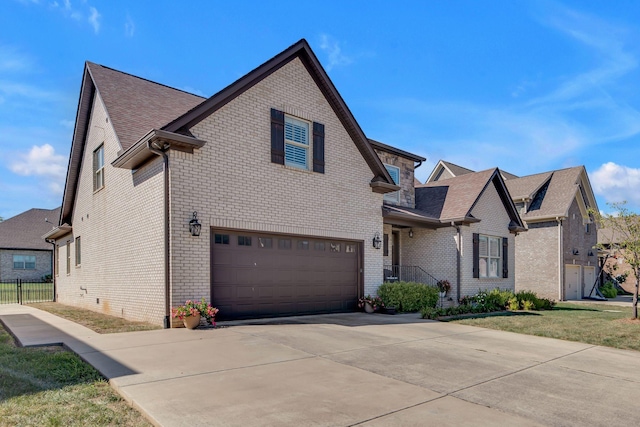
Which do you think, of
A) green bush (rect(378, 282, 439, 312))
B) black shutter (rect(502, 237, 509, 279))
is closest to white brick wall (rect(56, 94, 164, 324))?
green bush (rect(378, 282, 439, 312))

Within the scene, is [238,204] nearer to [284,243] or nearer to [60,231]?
[284,243]

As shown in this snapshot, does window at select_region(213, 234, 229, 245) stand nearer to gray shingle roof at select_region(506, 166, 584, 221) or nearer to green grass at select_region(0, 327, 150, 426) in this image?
green grass at select_region(0, 327, 150, 426)

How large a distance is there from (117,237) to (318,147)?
21.9ft

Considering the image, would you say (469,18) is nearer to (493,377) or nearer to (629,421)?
(493,377)

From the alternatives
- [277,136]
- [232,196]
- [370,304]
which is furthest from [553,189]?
[232,196]

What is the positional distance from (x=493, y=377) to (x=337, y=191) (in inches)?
333

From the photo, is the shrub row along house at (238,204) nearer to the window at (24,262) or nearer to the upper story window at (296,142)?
the upper story window at (296,142)

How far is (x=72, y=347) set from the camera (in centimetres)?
704

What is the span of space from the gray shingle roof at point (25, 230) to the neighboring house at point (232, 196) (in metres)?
24.7

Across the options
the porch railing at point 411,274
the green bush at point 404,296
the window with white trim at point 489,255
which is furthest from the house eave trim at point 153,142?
the window with white trim at point 489,255

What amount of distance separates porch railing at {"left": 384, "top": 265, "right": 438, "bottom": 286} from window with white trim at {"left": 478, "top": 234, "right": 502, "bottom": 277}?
7.95 ft

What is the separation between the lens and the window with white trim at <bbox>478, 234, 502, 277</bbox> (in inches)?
733

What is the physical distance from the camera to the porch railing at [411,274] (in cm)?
1780

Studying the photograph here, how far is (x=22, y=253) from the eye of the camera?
116ft
